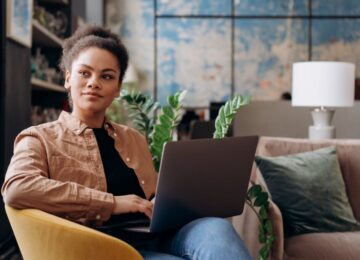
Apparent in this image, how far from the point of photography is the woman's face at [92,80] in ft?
4.88

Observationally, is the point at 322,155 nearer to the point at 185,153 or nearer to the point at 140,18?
the point at 185,153

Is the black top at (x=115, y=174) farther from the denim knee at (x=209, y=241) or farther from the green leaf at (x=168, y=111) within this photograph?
the green leaf at (x=168, y=111)

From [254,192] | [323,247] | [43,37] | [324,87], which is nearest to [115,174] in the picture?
[254,192]

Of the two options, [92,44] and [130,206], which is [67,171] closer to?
[130,206]

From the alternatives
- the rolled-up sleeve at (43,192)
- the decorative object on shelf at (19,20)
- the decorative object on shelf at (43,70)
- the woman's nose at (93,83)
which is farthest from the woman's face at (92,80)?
the decorative object on shelf at (43,70)

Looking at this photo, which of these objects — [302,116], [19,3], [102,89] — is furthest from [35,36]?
[102,89]

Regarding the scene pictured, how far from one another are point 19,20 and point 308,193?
182cm

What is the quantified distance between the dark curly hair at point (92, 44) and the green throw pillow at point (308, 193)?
86 centimetres

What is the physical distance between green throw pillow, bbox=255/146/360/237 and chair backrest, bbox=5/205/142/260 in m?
1.03

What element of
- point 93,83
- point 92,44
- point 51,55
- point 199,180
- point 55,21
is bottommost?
point 199,180

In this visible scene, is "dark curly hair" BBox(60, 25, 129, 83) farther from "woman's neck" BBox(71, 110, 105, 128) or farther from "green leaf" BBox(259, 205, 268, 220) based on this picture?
"green leaf" BBox(259, 205, 268, 220)

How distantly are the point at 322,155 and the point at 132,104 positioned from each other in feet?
3.06

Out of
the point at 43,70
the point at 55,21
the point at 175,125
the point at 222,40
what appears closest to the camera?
the point at 175,125

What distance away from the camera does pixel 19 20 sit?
8.64 feet
